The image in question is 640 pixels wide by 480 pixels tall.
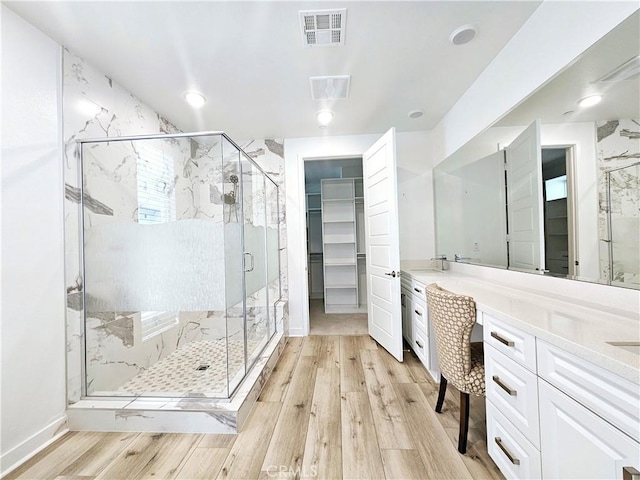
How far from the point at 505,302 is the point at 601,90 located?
1092 mm

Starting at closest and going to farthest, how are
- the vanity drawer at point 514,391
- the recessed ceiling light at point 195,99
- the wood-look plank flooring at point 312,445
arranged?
the vanity drawer at point 514,391, the wood-look plank flooring at point 312,445, the recessed ceiling light at point 195,99

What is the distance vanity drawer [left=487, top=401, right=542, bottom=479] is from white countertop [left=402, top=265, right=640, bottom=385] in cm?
47

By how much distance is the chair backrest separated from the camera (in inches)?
53.3

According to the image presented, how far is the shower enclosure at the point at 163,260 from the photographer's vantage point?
1763mm

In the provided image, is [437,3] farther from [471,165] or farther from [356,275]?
[356,275]

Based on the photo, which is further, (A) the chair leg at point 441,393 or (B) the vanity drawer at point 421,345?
(B) the vanity drawer at point 421,345

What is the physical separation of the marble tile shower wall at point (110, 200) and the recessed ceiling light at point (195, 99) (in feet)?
1.55

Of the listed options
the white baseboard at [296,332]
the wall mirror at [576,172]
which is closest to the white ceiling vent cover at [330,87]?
the wall mirror at [576,172]

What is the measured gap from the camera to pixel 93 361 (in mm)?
1796

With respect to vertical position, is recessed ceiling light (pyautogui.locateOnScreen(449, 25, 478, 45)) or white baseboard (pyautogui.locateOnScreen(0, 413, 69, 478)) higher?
recessed ceiling light (pyautogui.locateOnScreen(449, 25, 478, 45))

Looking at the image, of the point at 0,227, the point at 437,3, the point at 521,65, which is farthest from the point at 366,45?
the point at 0,227

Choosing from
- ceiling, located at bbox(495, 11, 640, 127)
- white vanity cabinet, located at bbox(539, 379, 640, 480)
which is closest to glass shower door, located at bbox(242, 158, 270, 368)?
white vanity cabinet, located at bbox(539, 379, 640, 480)

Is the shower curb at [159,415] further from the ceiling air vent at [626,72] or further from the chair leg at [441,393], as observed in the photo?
the ceiling air vent at [626,72]

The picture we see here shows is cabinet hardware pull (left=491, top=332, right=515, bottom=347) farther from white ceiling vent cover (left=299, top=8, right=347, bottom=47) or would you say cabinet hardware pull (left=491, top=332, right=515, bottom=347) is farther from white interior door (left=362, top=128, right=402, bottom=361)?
white ceiling vent cover (left=299, top=8, right=347, bottom=47)
